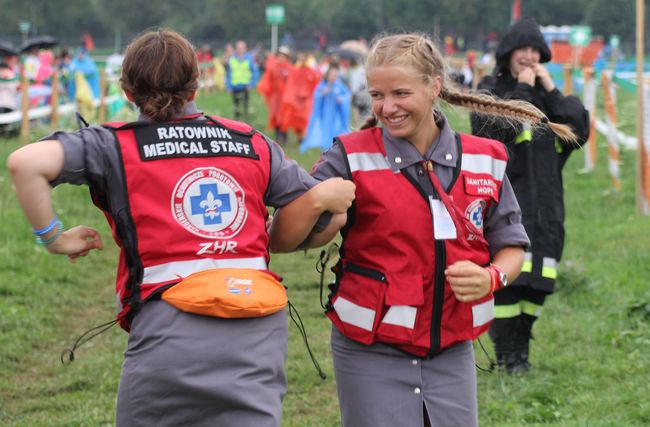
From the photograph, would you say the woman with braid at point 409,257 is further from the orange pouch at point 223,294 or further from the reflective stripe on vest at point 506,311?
the reflective stripe on vest at point 506,311

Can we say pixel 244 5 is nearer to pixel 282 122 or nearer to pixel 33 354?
pixel 282 122

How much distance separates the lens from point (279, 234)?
350 cm

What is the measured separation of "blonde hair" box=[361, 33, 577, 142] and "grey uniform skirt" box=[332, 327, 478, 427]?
2.61 feet

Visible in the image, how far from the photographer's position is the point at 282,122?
75.0 feet

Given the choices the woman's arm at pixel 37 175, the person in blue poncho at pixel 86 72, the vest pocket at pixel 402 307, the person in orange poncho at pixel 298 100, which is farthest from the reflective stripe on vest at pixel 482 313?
the person in blue poncho at pixel 86 72

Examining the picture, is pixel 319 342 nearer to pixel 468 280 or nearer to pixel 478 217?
pixel 478 217

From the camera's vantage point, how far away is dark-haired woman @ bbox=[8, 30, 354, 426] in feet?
10.3

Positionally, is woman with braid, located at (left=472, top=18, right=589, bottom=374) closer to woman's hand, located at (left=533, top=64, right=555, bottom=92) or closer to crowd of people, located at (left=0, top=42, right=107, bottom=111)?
woman's hand, located at (left=533, top=64, right=555, bottom=92)

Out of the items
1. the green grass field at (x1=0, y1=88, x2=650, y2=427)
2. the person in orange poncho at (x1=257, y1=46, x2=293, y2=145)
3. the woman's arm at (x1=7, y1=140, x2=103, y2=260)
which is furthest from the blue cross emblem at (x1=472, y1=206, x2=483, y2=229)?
the person in orange poncho at (x1=257, y1=46, x2=293, y2=145)

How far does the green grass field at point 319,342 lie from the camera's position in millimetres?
5625

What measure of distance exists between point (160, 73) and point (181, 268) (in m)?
0.54

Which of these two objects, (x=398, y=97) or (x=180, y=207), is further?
(x=398, y=97)

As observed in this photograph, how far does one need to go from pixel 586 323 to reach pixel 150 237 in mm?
4687

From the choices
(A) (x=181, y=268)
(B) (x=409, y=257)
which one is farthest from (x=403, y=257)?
(A) (x=181, y=268)
